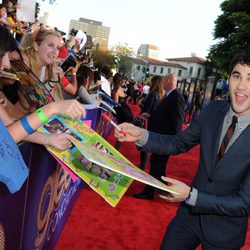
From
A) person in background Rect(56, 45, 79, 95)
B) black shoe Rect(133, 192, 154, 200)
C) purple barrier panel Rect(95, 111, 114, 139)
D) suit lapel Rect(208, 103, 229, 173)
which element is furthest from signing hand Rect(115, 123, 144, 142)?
purple barrier panel Rect(95, 111, 114, 139)

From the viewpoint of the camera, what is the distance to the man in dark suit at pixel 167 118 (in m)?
4.81

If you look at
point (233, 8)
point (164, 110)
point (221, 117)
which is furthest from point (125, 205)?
point (233, 8)

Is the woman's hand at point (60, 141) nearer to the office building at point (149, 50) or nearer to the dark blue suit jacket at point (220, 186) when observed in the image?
the dark blue suit jacket at point (220, 186)

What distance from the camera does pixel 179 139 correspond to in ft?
8.10

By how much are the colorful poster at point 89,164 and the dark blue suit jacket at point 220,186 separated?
49cm

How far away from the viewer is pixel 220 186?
1.98 meters

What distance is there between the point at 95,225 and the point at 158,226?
0.91m

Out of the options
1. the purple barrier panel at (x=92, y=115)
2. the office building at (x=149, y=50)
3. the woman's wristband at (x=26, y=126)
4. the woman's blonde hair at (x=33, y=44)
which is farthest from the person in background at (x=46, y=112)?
the office building at (x=149, y=50)

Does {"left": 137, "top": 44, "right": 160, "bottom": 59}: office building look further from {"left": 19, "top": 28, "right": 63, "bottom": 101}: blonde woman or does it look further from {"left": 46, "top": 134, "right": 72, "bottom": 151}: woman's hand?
{"left": 46, "top": 134, "right": 72, "bottom": 151}: woman's hand

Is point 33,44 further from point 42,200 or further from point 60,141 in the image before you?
point 60,141

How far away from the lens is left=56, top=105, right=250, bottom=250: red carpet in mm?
3641

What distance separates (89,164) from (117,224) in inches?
102

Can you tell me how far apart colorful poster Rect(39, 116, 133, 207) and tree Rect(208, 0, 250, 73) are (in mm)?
35572

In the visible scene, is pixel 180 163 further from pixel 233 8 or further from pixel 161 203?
pixel 233 8
